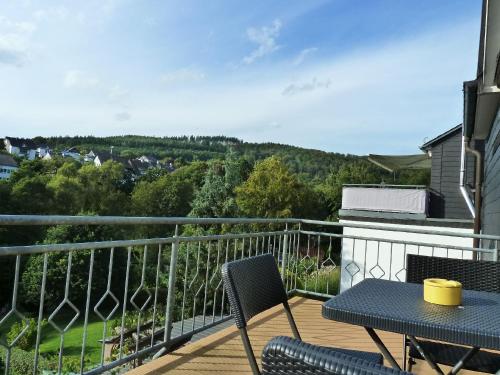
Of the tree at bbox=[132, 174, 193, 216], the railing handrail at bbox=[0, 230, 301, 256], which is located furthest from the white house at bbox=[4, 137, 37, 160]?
the railing handrail at bbox=[0, 230, 301, 256]

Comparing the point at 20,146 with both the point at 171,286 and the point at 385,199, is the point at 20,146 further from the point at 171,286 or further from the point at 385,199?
the point at 171,286

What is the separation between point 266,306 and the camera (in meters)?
1.87

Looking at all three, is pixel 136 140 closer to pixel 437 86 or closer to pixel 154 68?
pixel 154 68

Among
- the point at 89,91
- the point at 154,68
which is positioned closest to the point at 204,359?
the point at 154,68

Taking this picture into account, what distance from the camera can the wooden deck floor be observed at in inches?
109

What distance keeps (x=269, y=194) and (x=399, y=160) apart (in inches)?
734

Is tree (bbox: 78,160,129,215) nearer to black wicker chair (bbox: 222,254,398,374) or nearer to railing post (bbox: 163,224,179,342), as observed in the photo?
railing post (bbox: 163,224,179,342)

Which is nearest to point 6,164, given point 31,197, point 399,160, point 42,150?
point 42,150

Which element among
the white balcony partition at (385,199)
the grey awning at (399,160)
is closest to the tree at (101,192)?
the grey awning at (399,160)

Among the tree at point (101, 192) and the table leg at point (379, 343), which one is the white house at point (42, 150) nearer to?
the tree at point (101, 192)

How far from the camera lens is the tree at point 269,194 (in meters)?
32.4

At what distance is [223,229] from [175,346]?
20.5m

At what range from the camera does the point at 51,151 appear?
70875mm

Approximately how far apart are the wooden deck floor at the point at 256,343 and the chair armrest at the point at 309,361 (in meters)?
2.10
